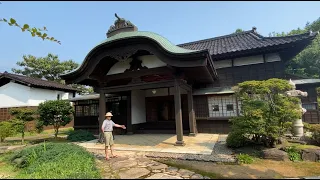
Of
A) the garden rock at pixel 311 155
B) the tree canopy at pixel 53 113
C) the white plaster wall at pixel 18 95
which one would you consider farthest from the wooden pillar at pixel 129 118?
the white plaster wall at pixel 18 95

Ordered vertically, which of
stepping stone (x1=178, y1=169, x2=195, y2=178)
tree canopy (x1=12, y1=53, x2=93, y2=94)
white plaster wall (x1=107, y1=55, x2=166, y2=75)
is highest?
tree canopy (x1=12, y1=53, x2=93, y2=94)

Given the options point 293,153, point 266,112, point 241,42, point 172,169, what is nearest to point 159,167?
point 172,169

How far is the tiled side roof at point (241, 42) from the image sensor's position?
30.7ft

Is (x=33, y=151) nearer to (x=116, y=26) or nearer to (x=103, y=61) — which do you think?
(x=103, y=61)

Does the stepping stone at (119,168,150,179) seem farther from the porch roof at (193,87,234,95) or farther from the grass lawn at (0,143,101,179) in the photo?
the porch roof at (193,87,234,95)

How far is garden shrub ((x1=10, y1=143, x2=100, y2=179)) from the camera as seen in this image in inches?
162

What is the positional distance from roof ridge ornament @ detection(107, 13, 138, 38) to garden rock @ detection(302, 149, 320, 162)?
7.68 meters

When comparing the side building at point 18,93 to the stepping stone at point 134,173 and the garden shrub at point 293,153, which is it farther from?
the garden shrub at point 293,153

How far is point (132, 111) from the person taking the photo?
11.7 meters

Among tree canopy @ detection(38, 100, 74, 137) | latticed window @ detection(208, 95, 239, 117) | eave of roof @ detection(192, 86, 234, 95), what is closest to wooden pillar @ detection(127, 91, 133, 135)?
tree canopy @ detection(38, 100, 74, 137)

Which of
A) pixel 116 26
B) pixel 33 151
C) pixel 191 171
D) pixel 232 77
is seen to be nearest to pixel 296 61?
pixel 232 77

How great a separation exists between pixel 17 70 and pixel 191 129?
29.6 meters

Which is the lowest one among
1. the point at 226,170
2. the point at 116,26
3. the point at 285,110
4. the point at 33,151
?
the point at 226,170

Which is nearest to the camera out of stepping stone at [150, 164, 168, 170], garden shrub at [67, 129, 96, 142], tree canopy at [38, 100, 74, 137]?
stepping stone at [150, 164, 168, 170]
